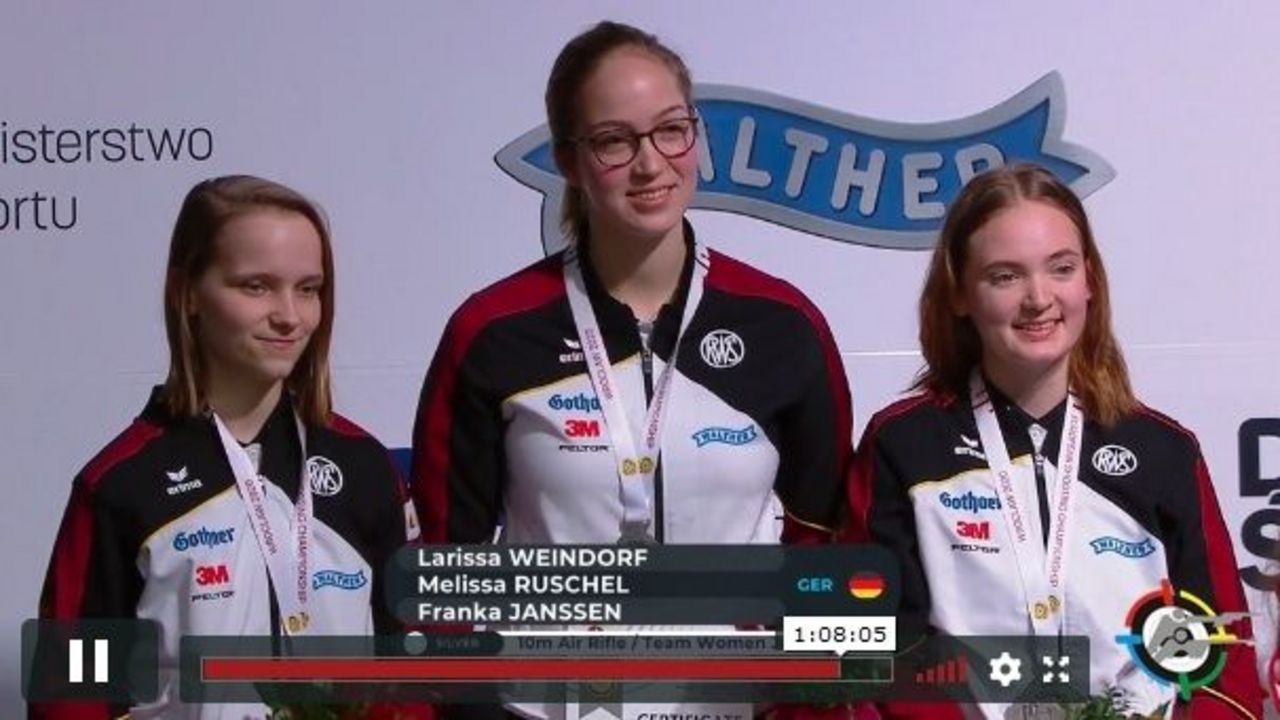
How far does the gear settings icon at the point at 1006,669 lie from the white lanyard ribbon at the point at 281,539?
1084mm

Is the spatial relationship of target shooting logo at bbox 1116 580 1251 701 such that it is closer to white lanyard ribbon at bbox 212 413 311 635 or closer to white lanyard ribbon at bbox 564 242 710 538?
white lanyard ribbon at bbox 564 242 710 538

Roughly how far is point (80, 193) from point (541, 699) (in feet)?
4.16

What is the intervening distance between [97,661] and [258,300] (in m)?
0.62

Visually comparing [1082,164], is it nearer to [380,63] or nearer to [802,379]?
[802,379]

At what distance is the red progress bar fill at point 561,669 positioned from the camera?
318 cm

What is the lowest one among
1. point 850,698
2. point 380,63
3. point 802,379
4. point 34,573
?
point 850,698

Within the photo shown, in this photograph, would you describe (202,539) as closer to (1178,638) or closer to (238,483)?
(238,483)

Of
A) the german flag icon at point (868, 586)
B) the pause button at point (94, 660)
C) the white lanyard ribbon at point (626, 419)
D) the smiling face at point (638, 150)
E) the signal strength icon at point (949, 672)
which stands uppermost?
the smiling face at point (638, 150)

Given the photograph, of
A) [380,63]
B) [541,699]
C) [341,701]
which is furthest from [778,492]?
[380,63]

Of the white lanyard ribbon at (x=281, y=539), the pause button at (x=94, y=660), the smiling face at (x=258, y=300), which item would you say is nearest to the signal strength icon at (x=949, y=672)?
the white lanyard ribbon at (x=281, y=539)

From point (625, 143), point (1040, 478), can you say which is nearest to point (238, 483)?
point (625, 143)

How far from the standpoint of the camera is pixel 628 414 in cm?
308

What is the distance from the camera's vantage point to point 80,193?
358 centimetres
